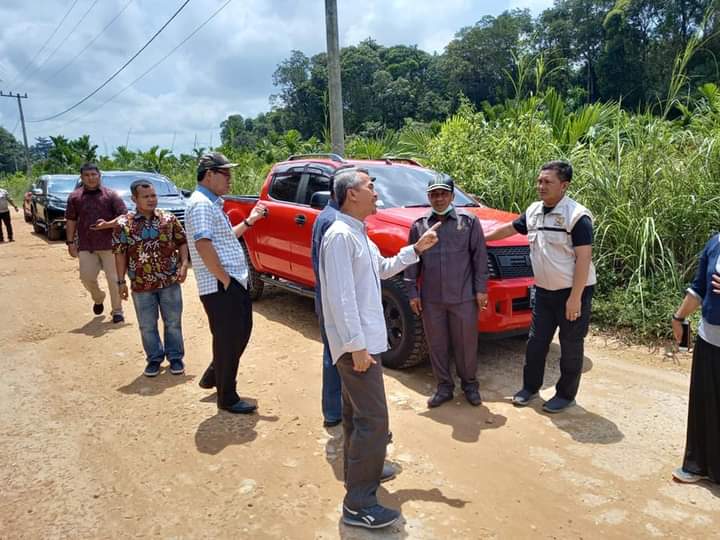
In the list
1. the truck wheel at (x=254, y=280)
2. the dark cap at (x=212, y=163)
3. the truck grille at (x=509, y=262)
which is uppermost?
the dark cap at (x=212, y=163)

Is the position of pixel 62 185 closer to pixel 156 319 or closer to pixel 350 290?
pixel 156 319

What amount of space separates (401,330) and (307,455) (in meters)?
1.53

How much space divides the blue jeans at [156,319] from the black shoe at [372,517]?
275cm

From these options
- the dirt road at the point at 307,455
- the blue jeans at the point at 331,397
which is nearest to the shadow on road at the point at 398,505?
the dirt road at the point at 307,455

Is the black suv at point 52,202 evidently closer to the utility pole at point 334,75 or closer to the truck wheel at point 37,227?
the truck wheel at point 37,227

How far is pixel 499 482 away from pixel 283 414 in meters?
1.67

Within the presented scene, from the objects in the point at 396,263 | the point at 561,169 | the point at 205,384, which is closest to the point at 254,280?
the point at 205,384

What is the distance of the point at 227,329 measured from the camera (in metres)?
3.82

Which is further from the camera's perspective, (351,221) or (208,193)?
(208,193)

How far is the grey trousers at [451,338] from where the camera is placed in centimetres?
398

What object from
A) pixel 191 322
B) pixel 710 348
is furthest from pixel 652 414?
pixel 191 322

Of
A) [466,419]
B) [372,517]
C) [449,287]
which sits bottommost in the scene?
[466,419]

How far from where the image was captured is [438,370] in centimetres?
409

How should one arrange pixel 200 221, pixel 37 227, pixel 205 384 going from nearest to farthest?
pixel 200 221 → pixel 205 384 → pixel 37 227
